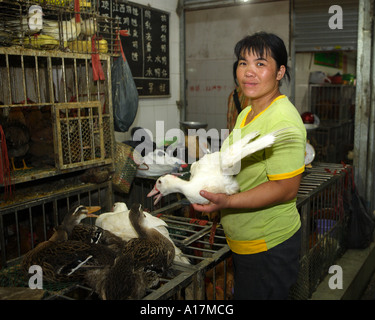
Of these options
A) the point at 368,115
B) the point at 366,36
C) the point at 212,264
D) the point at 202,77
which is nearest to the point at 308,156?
the point at 368,115

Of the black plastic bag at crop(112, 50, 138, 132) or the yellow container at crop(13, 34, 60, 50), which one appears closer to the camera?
the yellow container at crop(13, 34, 60, 50)

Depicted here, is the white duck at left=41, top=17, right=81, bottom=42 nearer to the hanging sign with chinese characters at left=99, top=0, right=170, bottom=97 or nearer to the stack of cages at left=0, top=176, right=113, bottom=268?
the hanging sign with chinese characters at left=99, top=0, right=170, bottom=97

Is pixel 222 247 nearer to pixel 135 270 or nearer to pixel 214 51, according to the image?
pixel 135 270

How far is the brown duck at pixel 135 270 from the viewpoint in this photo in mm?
1718

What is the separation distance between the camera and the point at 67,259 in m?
1.91

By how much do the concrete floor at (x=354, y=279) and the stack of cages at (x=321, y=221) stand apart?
8cm

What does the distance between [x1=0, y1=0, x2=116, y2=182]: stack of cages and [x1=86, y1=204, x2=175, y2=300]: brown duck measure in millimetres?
1878

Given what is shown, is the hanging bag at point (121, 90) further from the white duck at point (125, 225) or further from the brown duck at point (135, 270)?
the brown duck at point (135, 270)

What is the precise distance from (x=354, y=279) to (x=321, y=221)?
74 centimetres

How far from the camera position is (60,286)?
6.07 ft

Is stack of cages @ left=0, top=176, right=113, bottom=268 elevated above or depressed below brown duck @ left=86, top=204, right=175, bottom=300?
below

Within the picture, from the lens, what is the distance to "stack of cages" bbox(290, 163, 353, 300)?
323cm

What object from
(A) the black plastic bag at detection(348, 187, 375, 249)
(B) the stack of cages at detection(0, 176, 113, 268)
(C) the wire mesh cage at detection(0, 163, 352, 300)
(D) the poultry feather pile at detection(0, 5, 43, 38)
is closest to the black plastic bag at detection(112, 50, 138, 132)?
(B) the stack of cages at detection(0, 176, 113, 268)
